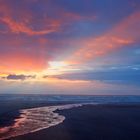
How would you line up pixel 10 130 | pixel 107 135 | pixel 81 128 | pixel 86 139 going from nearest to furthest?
1. pixel 86 139
2. pixel 107 135
3. pixel 10 130
4. pixel 81 128

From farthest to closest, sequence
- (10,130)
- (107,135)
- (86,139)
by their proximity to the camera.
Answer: (10,130)
(107,135)
(86,139)

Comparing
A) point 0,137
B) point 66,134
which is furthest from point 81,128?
point 0,137

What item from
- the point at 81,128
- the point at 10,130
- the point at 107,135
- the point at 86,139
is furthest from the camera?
the point at 81,128

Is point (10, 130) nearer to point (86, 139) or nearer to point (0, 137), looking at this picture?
point (0, 137)

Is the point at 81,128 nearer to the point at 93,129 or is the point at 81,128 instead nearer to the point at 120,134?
the point at 93,129

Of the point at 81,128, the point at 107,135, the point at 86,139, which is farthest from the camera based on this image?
the point at 81,128

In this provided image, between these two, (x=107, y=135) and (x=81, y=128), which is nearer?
(x=107, y=135)

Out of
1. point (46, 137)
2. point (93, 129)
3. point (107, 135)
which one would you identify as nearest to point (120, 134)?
point (107, 135)

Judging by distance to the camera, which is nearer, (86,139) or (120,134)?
(86,139)
